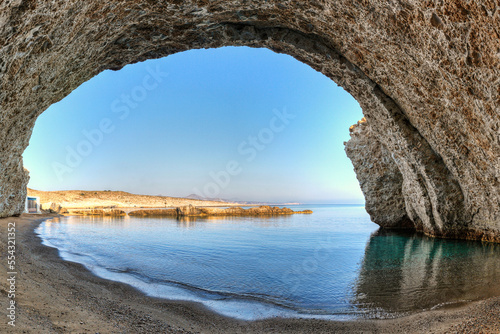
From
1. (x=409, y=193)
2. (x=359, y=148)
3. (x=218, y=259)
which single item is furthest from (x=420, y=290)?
(x=359, y=148)

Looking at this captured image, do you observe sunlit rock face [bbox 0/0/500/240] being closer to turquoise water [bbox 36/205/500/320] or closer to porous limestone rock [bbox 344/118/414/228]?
turquoise water [bbox 36/205/500/320]

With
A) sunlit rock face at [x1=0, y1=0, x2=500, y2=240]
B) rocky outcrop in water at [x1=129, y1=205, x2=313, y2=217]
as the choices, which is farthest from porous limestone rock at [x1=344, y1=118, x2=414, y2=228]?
rocky outcrop in water at [x1=129, y1=205, x2=313, y2=217]

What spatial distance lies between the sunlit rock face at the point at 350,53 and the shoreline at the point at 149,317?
414 centimetres

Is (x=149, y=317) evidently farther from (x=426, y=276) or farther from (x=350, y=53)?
(x=350, y=53)

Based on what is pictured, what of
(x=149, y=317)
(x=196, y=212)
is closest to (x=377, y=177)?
(x=149, y=317)

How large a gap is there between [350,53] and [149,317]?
10664 millimetres

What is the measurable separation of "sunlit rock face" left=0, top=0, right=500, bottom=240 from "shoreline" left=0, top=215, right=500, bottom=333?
13.6 ft

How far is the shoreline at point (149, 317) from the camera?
4.41 m

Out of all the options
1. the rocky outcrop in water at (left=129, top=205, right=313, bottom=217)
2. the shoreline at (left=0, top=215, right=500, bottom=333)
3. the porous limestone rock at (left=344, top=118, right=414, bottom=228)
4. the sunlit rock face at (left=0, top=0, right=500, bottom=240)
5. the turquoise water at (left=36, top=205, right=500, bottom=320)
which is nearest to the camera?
the shoreline at (left=0, top=215, right=500, bottom=333)

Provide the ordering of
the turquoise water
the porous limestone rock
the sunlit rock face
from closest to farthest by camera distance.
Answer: the sunlit rock face
the turquoise water
the porous limestone rock

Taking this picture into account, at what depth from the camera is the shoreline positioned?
4410 mm

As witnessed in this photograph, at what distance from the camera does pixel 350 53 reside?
36.1 ft

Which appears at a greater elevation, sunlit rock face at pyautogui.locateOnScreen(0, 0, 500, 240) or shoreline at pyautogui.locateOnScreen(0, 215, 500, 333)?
sunlit rock face at pyautogui.locateOnScreen(0, 0, 500, 240)

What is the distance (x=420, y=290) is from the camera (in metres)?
7.86
